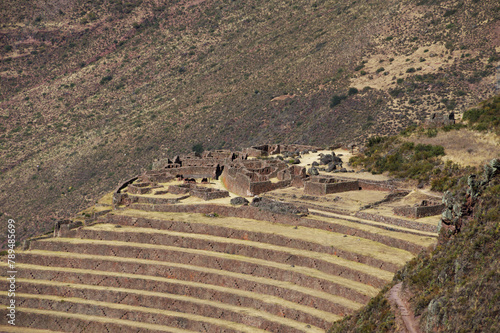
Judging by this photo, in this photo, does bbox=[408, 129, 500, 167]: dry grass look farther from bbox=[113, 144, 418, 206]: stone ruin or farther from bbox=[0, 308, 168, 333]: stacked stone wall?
bbox=[0, 308, 168, 333]: stacked stone wall

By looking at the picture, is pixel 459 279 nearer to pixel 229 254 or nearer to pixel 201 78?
pixel 229 254

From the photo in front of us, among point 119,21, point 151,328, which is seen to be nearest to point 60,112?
point 119,21

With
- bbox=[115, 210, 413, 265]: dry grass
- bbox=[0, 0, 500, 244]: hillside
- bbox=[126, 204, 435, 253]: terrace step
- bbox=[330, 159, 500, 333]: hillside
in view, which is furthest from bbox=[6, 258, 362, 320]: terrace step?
bbox=[0, 0, 500, 244]: hillside

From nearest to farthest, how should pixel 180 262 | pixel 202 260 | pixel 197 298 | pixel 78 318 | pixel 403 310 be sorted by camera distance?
pixel 403 310 < pixel 197 298 < pixel 78 318 < pixel 202 260 < pixel 180 262

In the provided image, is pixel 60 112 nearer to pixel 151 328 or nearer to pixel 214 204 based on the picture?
pixel 214 204

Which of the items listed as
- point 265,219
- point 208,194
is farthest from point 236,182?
point 265,219

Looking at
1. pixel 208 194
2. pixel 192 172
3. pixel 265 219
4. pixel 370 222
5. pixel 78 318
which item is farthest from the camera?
pixel 192 172
